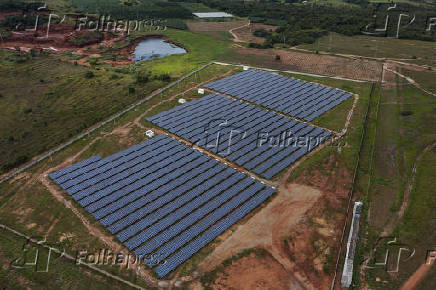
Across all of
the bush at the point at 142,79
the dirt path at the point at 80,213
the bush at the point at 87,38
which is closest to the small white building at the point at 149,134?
the dirt path at the point at 80,213

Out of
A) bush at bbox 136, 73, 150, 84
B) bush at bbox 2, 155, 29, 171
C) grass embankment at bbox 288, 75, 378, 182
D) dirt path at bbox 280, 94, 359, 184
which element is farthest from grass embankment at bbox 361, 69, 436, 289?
bush at bbox 136, 73, 150, 84

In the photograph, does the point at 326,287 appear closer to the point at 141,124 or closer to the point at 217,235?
the point at 217,235

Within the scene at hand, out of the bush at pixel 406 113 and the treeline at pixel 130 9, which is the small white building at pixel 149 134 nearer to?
the bush at pixel 406 113

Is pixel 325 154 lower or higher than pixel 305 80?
lower

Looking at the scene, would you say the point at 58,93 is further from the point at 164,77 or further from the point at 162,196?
the point at 162,196

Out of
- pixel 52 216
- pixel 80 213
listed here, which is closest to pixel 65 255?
pixel 80 213

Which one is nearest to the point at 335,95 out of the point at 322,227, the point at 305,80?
the point at 305,80

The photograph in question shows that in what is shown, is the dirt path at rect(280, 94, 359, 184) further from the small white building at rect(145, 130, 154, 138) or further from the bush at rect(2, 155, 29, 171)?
the bush at rect(2, 155, 29, 171)
